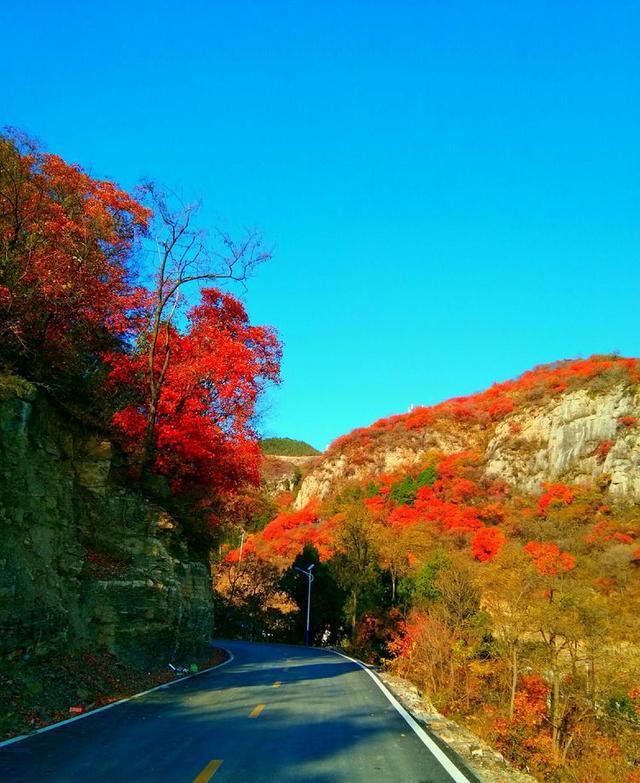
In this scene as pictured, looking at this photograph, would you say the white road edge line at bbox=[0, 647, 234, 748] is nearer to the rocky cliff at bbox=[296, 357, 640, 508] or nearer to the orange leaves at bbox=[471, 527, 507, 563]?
the orange leaves at bbox=[471, 527, 507, 563]

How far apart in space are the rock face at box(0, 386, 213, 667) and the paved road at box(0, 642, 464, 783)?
2.43m

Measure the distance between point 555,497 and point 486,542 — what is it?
58.0ft

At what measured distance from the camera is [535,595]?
14.4m

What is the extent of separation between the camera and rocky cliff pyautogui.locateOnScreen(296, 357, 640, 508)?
247 feet

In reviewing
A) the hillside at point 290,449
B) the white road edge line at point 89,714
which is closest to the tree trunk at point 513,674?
the white road edge line at point 89,714

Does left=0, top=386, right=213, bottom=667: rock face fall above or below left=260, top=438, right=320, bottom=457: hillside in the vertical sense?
below

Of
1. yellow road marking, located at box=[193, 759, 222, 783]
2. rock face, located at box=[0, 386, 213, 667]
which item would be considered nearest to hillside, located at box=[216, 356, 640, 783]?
yellow road marking, located at box=[193, 759, 222, 783]

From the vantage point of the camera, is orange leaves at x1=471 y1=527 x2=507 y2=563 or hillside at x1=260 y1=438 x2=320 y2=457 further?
hillside at x1=260 y1=438 x2=320 y2=457

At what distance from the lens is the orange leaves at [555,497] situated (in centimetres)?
6781

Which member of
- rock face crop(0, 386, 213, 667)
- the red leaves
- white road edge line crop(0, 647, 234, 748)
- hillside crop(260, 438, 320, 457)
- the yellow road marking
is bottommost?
white road edge line crop(0, 647, 234, 748)

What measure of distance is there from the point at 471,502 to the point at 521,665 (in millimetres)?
64371

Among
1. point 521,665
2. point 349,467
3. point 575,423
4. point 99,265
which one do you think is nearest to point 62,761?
point 521,665

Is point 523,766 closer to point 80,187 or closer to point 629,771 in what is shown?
point 629,771

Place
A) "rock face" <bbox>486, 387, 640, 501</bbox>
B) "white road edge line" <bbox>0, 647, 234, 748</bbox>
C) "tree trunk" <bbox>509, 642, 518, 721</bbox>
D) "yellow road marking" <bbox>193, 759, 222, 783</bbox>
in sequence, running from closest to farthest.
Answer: "yellow road marking" <bbox>193, 759, 222, 783</bbox> → "white road edge line" <bbox>0, 647, 234, 748</bbox> → "tree trunk" <bbox>509, 642, 518, 721</bbox> → "rock face" <bbox>486, 387, 640, 501</bbox>
